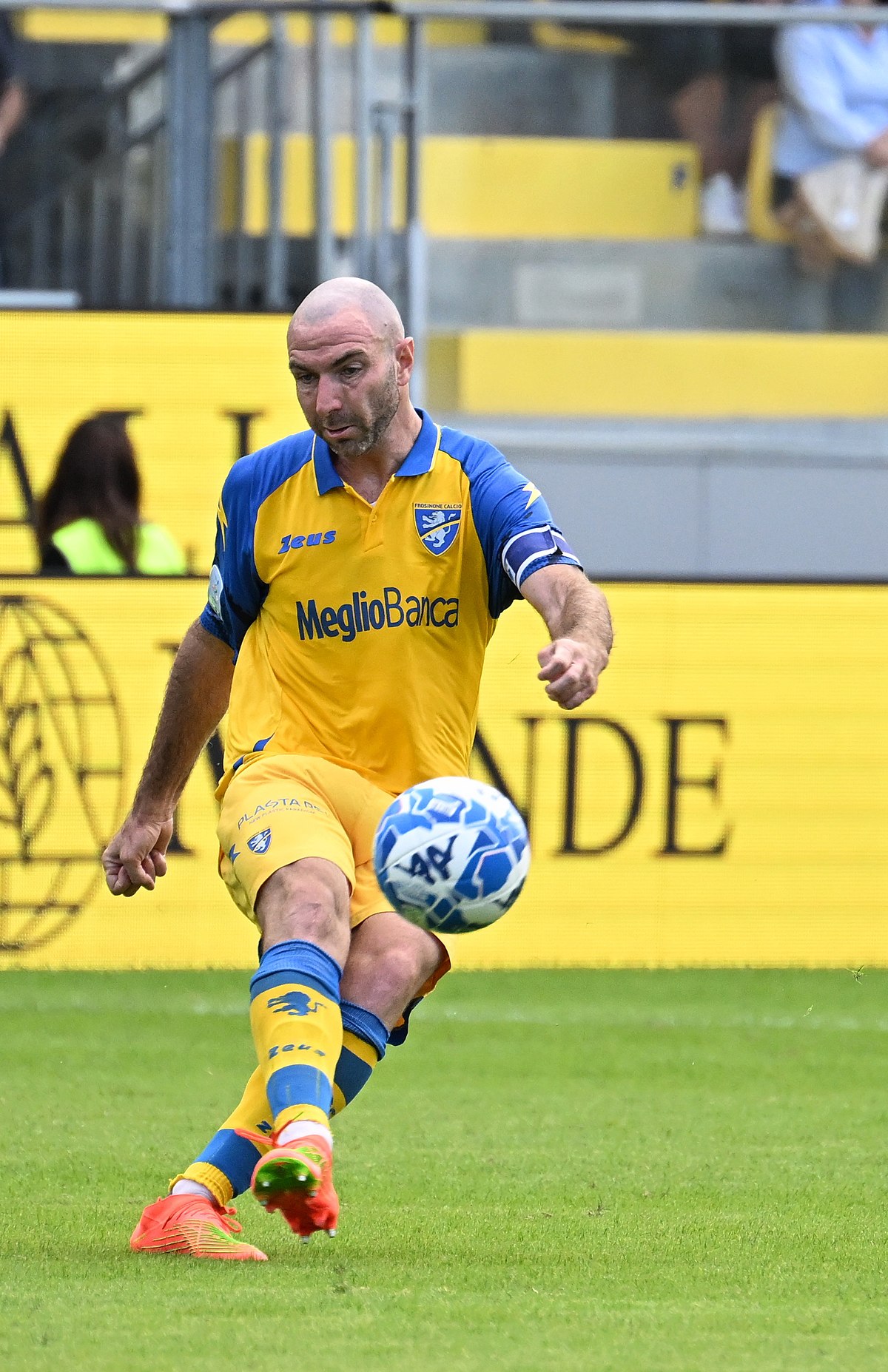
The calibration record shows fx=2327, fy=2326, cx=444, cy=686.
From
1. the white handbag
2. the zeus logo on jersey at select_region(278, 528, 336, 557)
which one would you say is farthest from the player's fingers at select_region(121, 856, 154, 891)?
the white handbag

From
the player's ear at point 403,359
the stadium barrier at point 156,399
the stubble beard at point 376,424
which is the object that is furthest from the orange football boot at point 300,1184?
the stadium barrier at point 156,399

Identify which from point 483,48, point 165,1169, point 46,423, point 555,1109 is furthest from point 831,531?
point 165,1169

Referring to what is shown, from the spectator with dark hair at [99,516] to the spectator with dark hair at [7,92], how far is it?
2470 mm

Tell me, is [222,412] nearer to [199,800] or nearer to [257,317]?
[257,317]

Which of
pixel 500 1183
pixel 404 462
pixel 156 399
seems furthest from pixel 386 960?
pixel 156 399

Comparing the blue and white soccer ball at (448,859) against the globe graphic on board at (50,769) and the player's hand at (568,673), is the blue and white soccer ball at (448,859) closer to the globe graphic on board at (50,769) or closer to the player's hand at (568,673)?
the player's hand at (568,673)

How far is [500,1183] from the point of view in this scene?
5.48m

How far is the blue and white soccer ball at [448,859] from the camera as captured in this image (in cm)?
420

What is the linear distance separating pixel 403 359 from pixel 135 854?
46.5 inches

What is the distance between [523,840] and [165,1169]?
1698 mm

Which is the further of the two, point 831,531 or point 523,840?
point 831,531

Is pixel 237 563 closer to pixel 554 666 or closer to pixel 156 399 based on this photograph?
pixel 554 666

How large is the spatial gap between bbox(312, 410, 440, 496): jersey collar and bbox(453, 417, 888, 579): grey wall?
21.9 feet

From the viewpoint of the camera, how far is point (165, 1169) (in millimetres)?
5559
